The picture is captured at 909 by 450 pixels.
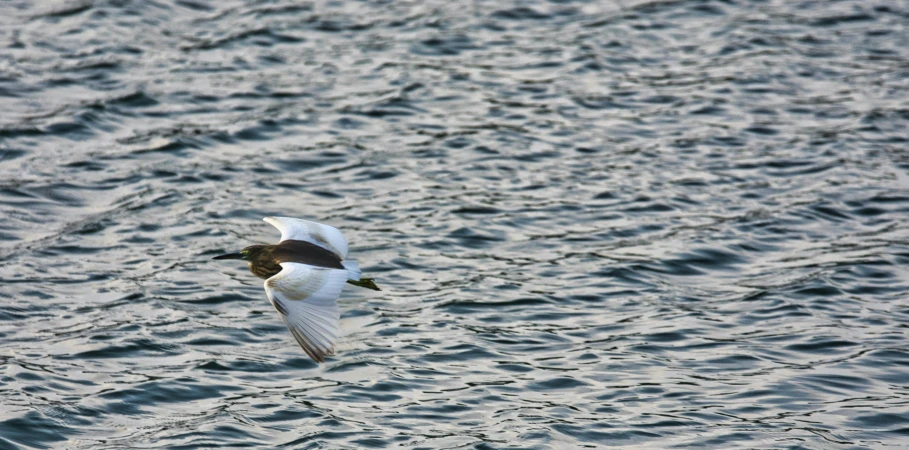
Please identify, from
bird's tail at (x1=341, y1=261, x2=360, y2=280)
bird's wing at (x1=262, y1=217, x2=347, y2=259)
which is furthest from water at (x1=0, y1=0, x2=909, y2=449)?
Answer: bird's tail at (x1=341, y1=261, x2=360, y2=280)

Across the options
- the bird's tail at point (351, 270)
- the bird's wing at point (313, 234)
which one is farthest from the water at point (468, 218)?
the bird's tail at point (351, 270)

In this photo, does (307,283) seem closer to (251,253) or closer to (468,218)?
(251,253)

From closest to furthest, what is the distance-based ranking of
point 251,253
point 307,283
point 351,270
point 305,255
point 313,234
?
point 307,283, point 351,270, point 305,255, point 251,253, point 313,234

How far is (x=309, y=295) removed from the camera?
6094 mm

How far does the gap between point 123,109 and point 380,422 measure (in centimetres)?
580

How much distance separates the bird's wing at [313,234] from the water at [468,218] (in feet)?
2.22

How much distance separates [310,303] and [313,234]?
1224 mm

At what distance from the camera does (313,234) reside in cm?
722

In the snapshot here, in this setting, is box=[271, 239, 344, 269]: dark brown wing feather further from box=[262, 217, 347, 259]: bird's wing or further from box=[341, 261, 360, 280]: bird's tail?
box=[262, 217, 347, 259]: bird's wing

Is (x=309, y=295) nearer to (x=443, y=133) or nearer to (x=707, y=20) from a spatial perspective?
(x=443, y=133)

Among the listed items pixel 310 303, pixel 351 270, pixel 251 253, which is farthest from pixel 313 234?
pixel 310 303

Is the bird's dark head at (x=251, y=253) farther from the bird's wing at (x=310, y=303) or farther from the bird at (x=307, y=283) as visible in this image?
the bird's wing at (x=310, y=303)

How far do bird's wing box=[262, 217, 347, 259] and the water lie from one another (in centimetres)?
68

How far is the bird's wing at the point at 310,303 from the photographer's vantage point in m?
5.90
